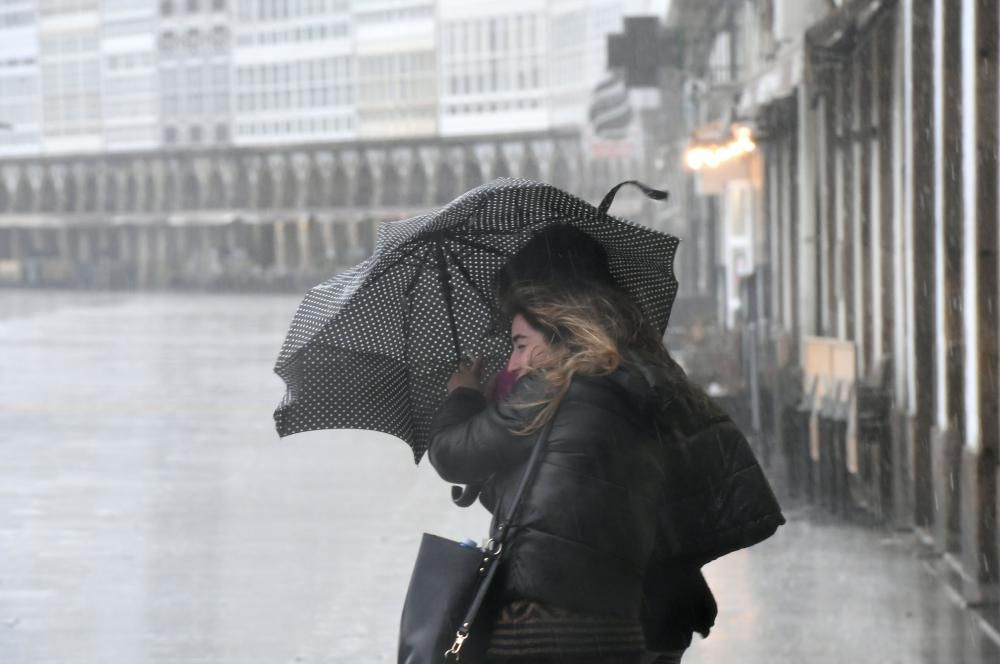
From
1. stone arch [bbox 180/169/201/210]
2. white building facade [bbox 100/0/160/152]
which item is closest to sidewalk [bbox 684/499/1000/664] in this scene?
stone arch [bbox 180/169/201/210]

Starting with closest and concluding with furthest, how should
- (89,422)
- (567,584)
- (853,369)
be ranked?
1. (567,584)
2. (853,369)
3. (89,422)

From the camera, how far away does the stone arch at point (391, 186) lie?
91.9 m

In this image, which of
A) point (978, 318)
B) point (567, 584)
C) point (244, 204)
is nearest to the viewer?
point (567, 584)

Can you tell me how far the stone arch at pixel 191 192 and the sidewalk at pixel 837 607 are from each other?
290 feet

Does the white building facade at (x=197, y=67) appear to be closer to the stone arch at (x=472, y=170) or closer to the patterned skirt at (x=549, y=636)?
the stone arch at (x=472, y=170)

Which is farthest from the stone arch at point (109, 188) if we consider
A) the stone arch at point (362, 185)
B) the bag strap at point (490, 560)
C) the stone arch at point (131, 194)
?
the bag strap at point (490, 560)

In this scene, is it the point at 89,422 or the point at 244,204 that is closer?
the point at 89,422

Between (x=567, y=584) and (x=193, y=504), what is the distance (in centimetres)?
A: 820

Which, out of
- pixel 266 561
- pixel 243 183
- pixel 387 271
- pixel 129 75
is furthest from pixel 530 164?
pixel 387 271

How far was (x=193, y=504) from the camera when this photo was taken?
440 inches

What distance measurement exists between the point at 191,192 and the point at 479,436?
311 ft

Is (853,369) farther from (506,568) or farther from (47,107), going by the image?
(47,107)

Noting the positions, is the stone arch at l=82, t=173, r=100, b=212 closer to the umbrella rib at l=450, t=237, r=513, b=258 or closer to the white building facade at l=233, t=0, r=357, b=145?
the white building facade at l=233, t=0, r=357, b=145

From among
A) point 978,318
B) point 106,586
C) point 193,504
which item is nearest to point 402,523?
point 193,504
